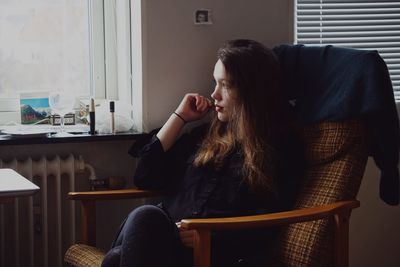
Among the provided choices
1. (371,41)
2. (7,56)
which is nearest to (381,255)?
(371,41)

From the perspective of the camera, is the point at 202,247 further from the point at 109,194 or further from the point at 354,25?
the point at 354,25

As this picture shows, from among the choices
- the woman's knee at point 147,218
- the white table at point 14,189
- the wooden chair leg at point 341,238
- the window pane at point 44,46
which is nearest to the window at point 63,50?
the window pane at point 44,46

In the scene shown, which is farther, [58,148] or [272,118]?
[58,148]

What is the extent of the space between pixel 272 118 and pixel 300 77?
0.22 meters

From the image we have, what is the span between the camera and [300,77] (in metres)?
2.39

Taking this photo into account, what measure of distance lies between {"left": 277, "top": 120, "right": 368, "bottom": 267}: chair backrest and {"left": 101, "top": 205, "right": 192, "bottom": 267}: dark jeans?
35 cm

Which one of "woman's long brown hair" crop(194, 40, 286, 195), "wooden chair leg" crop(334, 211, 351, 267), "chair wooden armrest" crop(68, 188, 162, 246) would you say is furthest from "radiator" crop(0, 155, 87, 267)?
"wooden chair leg" crop(334, 211, 351, 267)

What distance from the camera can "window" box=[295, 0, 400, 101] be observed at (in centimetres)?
284

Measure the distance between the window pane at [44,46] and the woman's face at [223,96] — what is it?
0.83 m

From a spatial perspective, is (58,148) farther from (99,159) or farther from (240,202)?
(240,202)

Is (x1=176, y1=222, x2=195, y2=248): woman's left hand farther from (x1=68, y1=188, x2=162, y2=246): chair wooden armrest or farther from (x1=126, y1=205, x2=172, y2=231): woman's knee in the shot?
(x1=68, y1=188, x2=162, y2=246): chair wooden armrest

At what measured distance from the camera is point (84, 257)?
2.13 meters

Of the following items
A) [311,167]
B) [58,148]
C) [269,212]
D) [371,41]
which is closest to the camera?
[269,212]

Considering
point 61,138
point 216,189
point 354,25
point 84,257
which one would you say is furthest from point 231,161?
point 354,25
